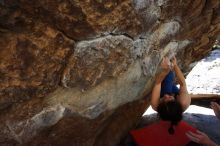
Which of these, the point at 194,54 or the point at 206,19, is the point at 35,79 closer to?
the point at 206,19

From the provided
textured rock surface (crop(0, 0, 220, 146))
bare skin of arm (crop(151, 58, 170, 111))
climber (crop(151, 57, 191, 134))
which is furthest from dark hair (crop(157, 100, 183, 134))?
textured rock surface (crop(0, 0, 220, 146))

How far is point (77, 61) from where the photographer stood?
10.9ft

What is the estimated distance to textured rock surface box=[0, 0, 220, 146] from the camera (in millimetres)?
2980

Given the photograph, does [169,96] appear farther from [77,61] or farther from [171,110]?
[77,61]

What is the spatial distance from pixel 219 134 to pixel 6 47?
343 cm

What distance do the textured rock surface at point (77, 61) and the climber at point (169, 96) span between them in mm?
169

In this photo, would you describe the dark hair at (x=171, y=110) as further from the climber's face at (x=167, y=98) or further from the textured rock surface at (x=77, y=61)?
the textured rock surface at (x=77, y=61)

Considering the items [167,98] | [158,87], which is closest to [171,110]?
[167,98]

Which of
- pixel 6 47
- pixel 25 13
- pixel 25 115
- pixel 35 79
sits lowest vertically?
pixel 25 115

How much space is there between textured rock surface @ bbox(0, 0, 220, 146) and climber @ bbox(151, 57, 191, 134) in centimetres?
17

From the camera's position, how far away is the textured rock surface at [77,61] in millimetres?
2980

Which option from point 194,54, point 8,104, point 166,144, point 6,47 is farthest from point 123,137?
point 6,47

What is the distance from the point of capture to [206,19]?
16.1ft

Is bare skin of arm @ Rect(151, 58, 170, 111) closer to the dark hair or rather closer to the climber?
the climber
